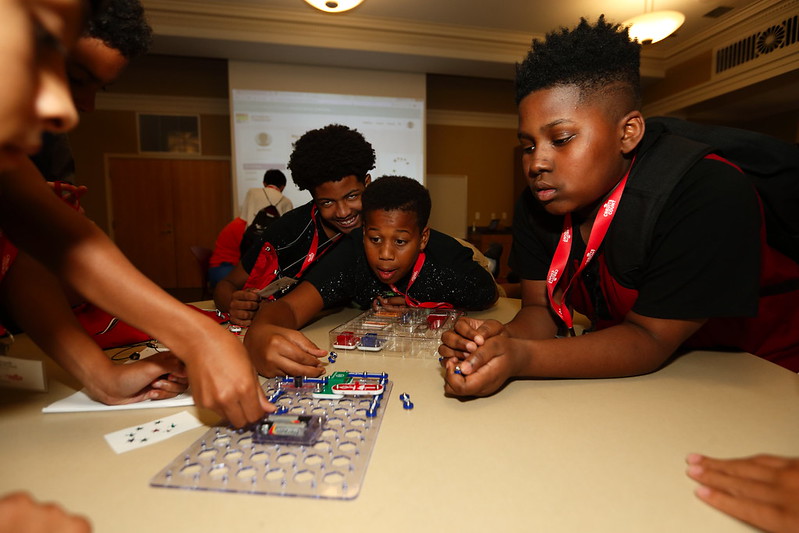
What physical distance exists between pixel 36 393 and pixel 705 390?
4.02ft

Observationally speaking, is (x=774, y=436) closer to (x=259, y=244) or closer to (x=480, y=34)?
(x=259, y=244)

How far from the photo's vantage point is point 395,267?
1510 millimetres

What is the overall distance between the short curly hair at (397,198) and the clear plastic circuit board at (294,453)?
853mm

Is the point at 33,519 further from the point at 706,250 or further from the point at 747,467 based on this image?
the point at 706,250

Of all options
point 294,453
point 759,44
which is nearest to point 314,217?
point 294,453

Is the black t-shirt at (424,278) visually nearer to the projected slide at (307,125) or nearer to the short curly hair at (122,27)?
the short curly hair at (122,27)

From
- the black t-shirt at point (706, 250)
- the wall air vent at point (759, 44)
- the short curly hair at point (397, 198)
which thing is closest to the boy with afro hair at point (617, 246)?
the black t-shirt at point (706, 250)

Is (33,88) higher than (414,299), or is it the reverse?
(33,88)

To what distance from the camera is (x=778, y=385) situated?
2.85 ft

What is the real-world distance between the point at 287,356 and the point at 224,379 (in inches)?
11.4

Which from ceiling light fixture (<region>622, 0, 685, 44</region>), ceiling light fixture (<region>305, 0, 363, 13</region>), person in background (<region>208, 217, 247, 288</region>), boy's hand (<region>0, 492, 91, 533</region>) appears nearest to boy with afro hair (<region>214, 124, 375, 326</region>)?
boy's hand (<region>0, 492, 91, 533</region>)

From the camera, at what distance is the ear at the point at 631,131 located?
3.25 ft

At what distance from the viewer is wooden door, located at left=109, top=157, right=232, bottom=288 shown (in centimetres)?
660

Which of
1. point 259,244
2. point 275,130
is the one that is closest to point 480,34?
point 275,130
